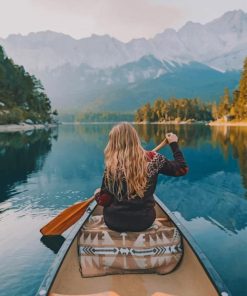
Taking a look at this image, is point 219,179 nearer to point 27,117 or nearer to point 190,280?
point 190,280

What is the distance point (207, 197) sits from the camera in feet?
59.5

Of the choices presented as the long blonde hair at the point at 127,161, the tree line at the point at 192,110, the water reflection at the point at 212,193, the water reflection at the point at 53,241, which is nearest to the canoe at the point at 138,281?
the long blonde hair at the point at 127,161

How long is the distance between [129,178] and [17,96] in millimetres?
112026

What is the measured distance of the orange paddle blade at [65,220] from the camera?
11.2 meters

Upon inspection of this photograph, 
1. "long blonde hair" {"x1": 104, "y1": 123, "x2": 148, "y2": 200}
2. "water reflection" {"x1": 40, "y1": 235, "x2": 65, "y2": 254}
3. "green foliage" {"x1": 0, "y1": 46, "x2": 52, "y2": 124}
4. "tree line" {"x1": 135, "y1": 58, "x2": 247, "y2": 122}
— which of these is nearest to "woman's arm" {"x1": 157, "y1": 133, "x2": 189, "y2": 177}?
"long blonde hair" {"x1": 104, "y1": 123, "x2": 148, "y2": 200}

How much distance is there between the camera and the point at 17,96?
112 meters

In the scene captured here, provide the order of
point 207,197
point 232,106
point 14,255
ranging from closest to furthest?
point 14,255 < point 207,197 < point 232,106

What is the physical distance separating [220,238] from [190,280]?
18.1 ft

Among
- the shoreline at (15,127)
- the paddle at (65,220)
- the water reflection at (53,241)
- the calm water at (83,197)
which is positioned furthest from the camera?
the shoreline at (15,127)

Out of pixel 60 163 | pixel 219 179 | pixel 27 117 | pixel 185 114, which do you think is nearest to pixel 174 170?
pixel 219 179

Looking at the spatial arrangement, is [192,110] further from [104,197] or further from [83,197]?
[104,197]

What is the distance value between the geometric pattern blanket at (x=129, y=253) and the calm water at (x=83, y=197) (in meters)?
2.32

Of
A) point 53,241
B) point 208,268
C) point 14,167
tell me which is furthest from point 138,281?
point 14,167

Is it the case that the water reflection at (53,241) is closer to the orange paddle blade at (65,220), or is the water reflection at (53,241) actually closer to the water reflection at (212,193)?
the orange paddle blade at (65,220)
